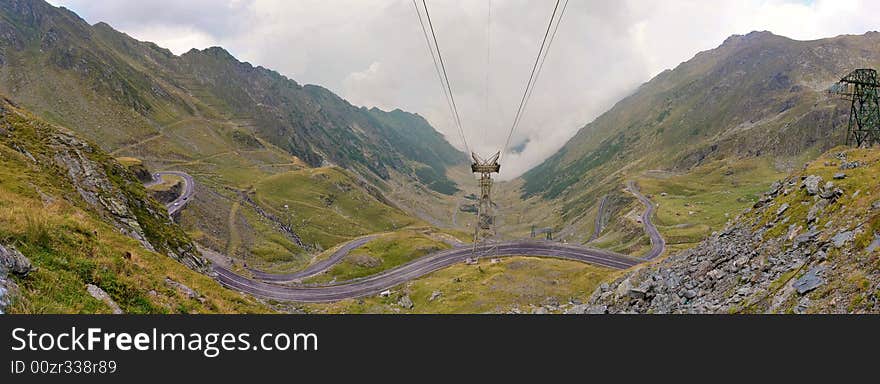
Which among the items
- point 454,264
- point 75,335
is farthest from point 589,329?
point 454,264

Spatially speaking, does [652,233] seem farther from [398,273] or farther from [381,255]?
[381,255]

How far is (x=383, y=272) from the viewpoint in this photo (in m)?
95.2

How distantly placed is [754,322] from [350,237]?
15543 centimetres

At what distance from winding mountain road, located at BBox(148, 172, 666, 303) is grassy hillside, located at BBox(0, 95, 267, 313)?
29040 millimetres

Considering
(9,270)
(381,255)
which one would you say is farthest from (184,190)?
(9,270)

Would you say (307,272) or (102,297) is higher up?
(102,297)

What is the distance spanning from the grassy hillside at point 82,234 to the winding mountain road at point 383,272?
95.3 feet

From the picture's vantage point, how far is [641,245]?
11750cm

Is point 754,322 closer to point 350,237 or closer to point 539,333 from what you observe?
point 539,333

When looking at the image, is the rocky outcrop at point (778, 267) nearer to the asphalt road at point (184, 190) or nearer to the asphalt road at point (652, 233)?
the asphalt road at point (652, 233)

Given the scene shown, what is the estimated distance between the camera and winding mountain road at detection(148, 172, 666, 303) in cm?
8012

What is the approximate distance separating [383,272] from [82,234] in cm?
7614

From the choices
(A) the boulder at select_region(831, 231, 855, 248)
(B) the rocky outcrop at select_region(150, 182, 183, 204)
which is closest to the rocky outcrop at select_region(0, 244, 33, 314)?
(A) the boulder at select_region(831, 231, 855, 248)

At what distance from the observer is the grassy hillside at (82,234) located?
15.8 m
